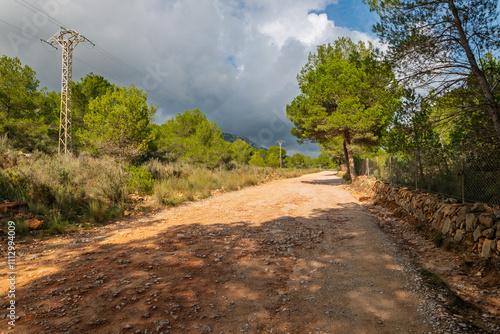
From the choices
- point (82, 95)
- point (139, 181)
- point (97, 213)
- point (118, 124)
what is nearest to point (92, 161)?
point (118, 124)

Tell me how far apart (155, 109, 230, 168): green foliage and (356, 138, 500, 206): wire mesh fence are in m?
15.7

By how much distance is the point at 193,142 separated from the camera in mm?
20891

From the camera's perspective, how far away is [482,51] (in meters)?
5.32

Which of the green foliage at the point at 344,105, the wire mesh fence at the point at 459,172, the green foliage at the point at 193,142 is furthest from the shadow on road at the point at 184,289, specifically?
A: the green foliage at the point at 193,142

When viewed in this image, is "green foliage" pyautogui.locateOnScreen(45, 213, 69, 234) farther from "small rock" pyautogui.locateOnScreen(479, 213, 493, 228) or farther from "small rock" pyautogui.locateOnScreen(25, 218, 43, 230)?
"small rock" pyautogui.locateOnScreen(479, 213, 493, 228)

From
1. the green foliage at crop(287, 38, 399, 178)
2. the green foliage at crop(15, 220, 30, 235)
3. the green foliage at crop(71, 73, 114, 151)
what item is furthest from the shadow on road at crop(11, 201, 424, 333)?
the green foliage at crop(71, 73, 114, 151)

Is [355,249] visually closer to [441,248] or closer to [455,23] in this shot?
[441,248]

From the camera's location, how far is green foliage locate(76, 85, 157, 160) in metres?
12.9

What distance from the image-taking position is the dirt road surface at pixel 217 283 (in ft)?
7.79

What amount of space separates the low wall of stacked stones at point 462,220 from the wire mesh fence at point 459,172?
515mm

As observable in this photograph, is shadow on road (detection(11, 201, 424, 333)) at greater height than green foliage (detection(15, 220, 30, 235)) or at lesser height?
lesser

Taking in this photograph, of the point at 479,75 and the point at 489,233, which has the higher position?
the point at 479,75

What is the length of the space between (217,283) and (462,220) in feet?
16.2

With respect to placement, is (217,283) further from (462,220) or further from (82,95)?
(82,95)
